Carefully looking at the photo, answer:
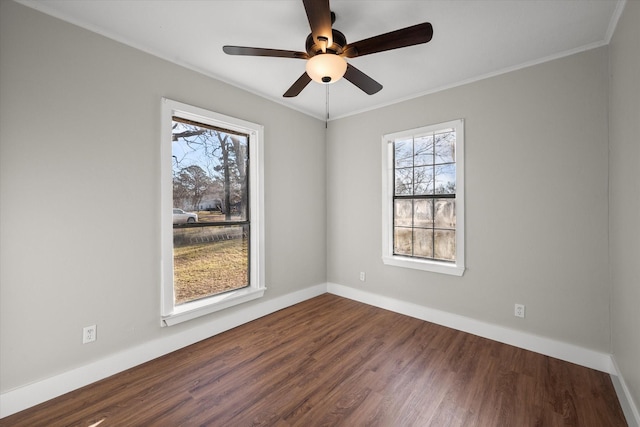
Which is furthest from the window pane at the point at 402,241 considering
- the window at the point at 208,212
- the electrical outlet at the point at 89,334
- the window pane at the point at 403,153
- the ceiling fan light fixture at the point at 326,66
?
the electrical outlet at the point at 89,334

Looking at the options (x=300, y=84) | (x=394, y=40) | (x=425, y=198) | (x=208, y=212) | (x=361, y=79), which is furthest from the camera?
(x=425, y=198)

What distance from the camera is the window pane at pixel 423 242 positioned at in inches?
130

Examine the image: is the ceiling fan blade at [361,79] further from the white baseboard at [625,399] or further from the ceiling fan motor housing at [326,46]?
the white baseboard at [625,399]

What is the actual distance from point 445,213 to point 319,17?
2.43 meters

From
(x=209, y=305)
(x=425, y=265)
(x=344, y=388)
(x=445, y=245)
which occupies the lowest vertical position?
(x=344, y=388)

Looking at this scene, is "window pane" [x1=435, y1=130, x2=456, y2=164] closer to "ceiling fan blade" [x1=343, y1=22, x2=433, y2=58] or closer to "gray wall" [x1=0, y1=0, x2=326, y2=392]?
"ceiling fan blade" [x1=343, y1=22, x2=433, y2=58]

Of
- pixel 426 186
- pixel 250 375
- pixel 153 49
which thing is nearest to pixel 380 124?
pixel 426 186

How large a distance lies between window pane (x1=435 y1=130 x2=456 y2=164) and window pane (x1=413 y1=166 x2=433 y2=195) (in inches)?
6.4

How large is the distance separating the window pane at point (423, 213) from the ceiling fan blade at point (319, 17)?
224 centimetres

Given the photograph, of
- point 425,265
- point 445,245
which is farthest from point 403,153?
point 425,265

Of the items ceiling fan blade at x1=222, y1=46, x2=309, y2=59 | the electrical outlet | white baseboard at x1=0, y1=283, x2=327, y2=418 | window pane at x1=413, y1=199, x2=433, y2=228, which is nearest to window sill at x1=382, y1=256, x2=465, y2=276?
window pane at x1=413, y1=199, x2=433, y2=228

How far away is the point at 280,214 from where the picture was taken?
11.7 ft

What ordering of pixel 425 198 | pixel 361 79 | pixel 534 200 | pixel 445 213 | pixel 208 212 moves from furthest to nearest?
pixel 425 198
pixel 445 213
pixel 208 212
pixel 534 200
pixel 361 79

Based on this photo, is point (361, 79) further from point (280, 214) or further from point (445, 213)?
point (280, 214)
